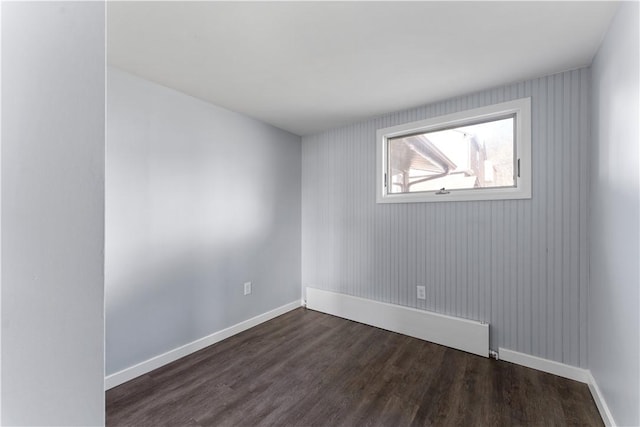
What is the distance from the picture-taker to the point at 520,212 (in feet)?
6.95

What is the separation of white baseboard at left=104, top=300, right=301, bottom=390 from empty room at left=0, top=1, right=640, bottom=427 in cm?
2

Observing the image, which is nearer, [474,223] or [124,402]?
[124,402]

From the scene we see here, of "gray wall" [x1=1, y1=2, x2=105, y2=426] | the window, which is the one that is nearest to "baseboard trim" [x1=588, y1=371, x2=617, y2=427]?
the window

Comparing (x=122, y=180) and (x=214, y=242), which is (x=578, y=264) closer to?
(x=214, y=242)

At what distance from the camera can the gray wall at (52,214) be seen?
0.35 metres

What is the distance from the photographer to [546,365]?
199cm

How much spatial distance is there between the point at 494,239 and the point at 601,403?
43.6 inches

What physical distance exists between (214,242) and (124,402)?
4.07 feet

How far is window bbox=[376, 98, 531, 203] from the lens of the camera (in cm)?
215

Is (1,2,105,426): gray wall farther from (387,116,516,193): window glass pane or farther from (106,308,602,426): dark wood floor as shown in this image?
(387,116,516,193): window glass pane

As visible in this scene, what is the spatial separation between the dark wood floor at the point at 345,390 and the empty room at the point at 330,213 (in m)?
0.02

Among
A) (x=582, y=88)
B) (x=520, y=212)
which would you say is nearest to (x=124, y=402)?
(x=520, y=212)

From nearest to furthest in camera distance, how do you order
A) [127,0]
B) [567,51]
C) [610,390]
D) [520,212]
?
[127,0] → [610,390] → [567,51] → [520,212]

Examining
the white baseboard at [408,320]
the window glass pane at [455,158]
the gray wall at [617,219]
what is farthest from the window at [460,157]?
the white baseboard at [408,320]
